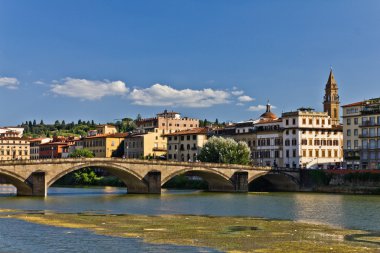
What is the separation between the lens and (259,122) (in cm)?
14175

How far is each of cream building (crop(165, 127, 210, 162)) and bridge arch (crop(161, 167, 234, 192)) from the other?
31.4 metres

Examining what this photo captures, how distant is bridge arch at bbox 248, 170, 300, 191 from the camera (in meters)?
111

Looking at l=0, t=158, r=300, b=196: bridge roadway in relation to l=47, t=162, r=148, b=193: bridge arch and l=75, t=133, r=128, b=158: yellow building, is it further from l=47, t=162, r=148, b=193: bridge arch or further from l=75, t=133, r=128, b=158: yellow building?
l=75, t=133, r=128, b=158: yellow building

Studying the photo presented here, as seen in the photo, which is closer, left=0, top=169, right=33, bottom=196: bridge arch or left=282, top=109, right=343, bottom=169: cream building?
left=0, top=169, right=33, bottom=196: bridge arch

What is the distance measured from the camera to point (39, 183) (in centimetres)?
8600

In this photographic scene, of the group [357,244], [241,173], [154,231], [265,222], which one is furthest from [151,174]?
[357,244]

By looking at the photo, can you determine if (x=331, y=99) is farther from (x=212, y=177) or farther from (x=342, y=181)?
(x=212, y=177)

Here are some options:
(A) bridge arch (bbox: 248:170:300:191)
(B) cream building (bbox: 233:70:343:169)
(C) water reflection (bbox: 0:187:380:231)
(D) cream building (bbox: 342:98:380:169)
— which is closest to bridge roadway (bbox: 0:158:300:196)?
(A) bridge arch (bbox: 248:170:300:191)

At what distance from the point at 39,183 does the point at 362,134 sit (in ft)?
191

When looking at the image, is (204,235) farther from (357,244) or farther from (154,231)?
(357,244)

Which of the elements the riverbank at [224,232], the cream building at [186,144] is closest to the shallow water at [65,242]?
the riverbank at [224,232]

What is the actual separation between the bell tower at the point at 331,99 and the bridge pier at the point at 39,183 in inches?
3992

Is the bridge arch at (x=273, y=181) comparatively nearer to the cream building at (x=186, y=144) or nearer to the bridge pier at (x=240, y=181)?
the bridge pier at (x=240, y=181)

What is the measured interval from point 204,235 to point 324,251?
9.32 m
